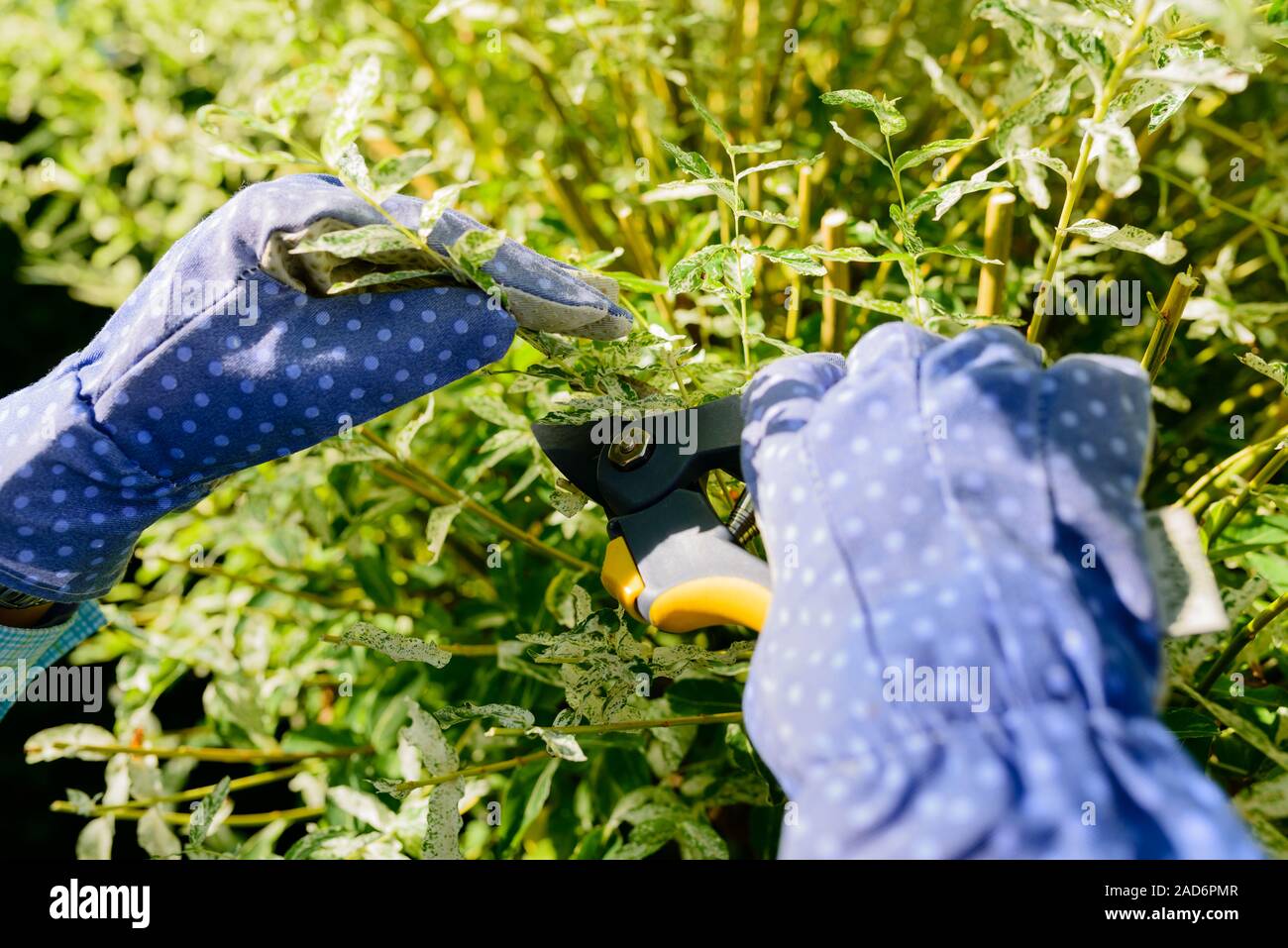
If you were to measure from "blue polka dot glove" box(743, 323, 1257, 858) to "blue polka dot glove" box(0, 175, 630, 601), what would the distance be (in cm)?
21

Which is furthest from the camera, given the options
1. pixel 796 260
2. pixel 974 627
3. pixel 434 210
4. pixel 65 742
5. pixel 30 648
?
pixel 65 742

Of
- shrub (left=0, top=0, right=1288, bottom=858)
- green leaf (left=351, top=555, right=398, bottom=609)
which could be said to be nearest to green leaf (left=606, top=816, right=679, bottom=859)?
shrub (left=0, top=0, right=1288, bottom=858)

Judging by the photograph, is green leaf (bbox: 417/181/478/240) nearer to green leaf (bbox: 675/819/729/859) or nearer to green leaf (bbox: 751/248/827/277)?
green leaf (bbox: 751/248/827/277)

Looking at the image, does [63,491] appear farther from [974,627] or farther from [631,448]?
[974,627]

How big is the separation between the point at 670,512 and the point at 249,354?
272mm

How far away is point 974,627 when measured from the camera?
41 centimetres

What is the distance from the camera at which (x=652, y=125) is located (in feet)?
3.08

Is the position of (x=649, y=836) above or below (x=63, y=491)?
below

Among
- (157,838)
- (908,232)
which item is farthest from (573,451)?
(157,838)

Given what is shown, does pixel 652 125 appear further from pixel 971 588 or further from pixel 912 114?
pixel 971 588

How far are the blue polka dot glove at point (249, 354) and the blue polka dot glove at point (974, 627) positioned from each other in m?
0.21

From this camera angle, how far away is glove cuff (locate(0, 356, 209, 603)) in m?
0.60

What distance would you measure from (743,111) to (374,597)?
0.77m
